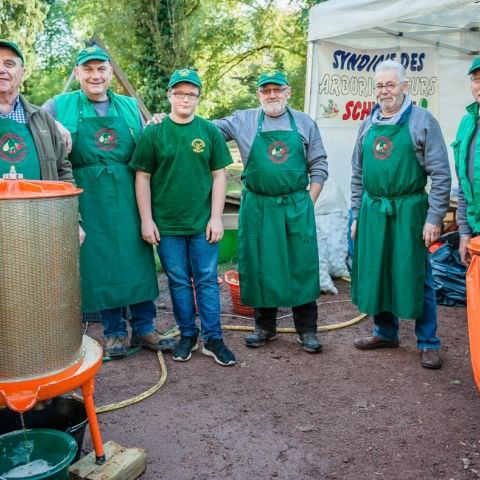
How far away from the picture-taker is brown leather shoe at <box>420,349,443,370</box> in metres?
3.72

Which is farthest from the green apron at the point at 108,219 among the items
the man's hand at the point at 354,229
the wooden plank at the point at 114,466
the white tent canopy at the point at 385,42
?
the white tent canopy at the point at 385,42

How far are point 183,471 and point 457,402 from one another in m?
1.58

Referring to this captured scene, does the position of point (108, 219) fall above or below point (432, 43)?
below

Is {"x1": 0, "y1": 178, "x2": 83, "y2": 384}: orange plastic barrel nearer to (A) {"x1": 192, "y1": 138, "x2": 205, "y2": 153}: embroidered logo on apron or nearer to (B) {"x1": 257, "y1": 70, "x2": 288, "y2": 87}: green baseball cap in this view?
(A) {"x1": 192, "y1": 138, "x2": 205, "y2": 153}: embroidered logo on apron

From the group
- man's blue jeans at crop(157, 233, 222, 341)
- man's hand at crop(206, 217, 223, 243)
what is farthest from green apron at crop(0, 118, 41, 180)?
man's hand at crop(206, 217, 223, 243)

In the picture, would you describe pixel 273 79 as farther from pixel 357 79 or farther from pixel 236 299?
pixel 357 79

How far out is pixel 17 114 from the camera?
278 centimetres

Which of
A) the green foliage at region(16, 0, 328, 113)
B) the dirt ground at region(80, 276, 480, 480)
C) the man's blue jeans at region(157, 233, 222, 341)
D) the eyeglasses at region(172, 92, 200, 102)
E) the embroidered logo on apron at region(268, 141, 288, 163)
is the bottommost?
the dirt ground at region(80, 276, 480, 480)

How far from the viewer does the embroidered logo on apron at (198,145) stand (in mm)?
3596

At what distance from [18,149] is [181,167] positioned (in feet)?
3.57

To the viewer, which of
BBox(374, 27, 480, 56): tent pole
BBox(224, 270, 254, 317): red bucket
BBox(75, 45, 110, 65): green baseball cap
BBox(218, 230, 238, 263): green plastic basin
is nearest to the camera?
BBox(75, 45, 110, 65): green baseball cap

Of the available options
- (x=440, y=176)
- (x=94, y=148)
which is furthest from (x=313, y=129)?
(x=94, y=148)

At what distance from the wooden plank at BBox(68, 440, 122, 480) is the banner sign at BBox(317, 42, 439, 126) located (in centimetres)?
409

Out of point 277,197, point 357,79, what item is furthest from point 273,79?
point 357,79
